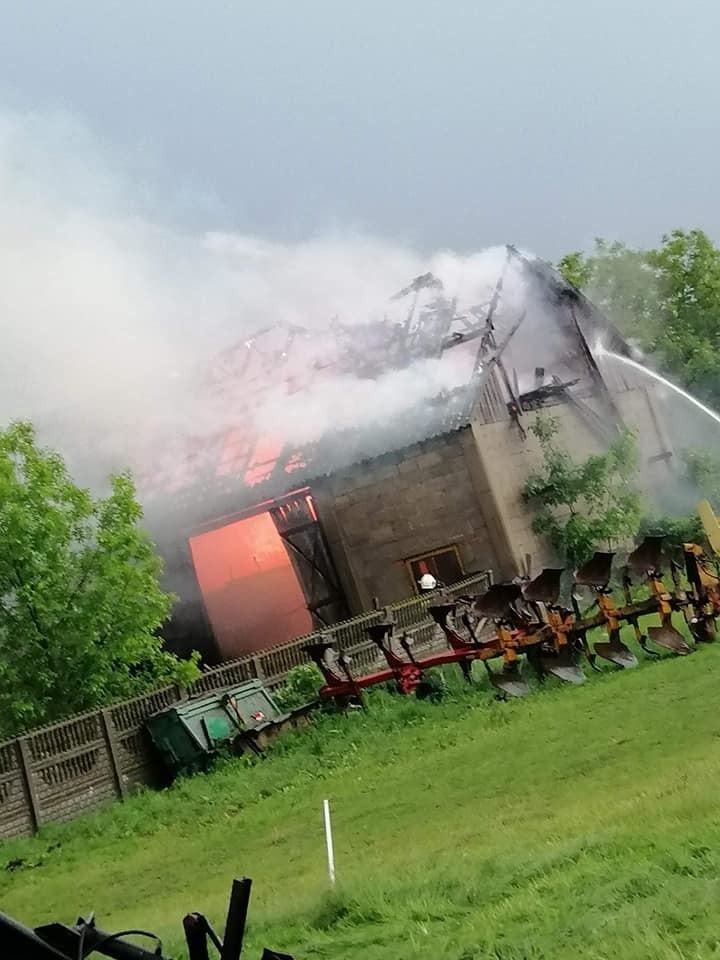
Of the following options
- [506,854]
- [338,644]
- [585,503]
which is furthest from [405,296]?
[506,854]

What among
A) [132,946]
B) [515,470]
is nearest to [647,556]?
[515,470]

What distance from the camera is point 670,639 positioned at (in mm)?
13500

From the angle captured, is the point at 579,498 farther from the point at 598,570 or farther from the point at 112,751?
the point at 112,751

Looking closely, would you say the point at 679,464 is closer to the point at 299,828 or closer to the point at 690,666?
the point at 690,666

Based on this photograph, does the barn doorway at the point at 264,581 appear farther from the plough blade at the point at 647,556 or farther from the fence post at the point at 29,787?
the fence post at the point at 29,787

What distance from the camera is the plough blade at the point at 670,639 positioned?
13.3 m

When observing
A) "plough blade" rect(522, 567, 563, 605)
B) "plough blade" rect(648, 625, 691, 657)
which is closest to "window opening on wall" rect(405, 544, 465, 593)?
"plough blade" rect(522, 567, 563, 605)

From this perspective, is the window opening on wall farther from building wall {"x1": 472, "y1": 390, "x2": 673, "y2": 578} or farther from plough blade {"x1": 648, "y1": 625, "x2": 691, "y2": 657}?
plough blade {"x1": 648, "y1": 625, "x2": 691, "y2": 657}

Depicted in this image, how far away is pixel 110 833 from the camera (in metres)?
12.2

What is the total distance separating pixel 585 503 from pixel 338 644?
985 centimetres

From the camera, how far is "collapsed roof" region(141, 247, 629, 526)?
77.8ft

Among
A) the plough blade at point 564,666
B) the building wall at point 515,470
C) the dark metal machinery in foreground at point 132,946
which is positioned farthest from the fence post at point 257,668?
the dark metal machinery in foreground at point 132,946

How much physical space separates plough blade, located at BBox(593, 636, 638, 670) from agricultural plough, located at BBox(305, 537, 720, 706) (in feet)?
0.04

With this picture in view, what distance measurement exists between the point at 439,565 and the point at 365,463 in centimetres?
264
